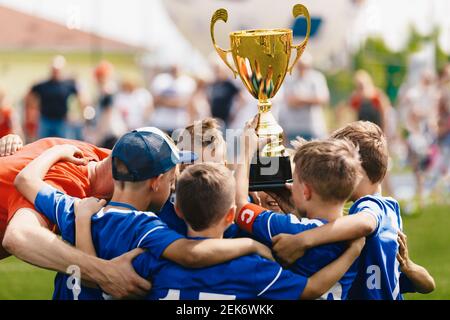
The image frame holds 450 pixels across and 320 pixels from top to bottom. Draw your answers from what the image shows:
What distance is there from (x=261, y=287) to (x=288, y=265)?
17cm

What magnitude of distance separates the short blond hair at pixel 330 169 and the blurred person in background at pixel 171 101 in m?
9.04

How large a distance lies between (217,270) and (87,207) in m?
0.60

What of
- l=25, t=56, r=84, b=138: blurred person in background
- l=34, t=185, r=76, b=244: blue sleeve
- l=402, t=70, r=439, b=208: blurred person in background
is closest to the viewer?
l=34, t=185, r=76, b=244: blue sleeve

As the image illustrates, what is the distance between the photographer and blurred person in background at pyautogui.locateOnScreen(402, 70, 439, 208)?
550 inches

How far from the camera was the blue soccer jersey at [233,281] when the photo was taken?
13.3 feet

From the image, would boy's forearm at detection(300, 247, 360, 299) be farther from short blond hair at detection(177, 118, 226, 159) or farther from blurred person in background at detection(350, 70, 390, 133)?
blurred person in background at detection(350, 70, 390, 133)

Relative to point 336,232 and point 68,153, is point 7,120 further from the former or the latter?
point 336,232

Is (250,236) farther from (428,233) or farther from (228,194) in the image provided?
(428,233)

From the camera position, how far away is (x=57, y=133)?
548 inches

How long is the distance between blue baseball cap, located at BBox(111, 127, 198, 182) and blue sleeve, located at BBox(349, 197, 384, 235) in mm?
755

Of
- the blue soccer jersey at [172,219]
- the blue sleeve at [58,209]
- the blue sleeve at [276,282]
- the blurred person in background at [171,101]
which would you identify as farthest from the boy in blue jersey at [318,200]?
the blurred person in background at [171,101]

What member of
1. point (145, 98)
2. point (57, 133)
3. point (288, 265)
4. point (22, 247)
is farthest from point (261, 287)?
point (145, 98)

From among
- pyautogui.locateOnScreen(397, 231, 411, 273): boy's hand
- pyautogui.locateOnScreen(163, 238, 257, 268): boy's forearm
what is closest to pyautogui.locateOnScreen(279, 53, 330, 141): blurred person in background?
pyautogui.locateOnScreen(397, 231, 411, 273): boy's hand

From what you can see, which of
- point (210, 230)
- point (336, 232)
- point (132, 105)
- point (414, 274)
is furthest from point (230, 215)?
point (132, 105)
